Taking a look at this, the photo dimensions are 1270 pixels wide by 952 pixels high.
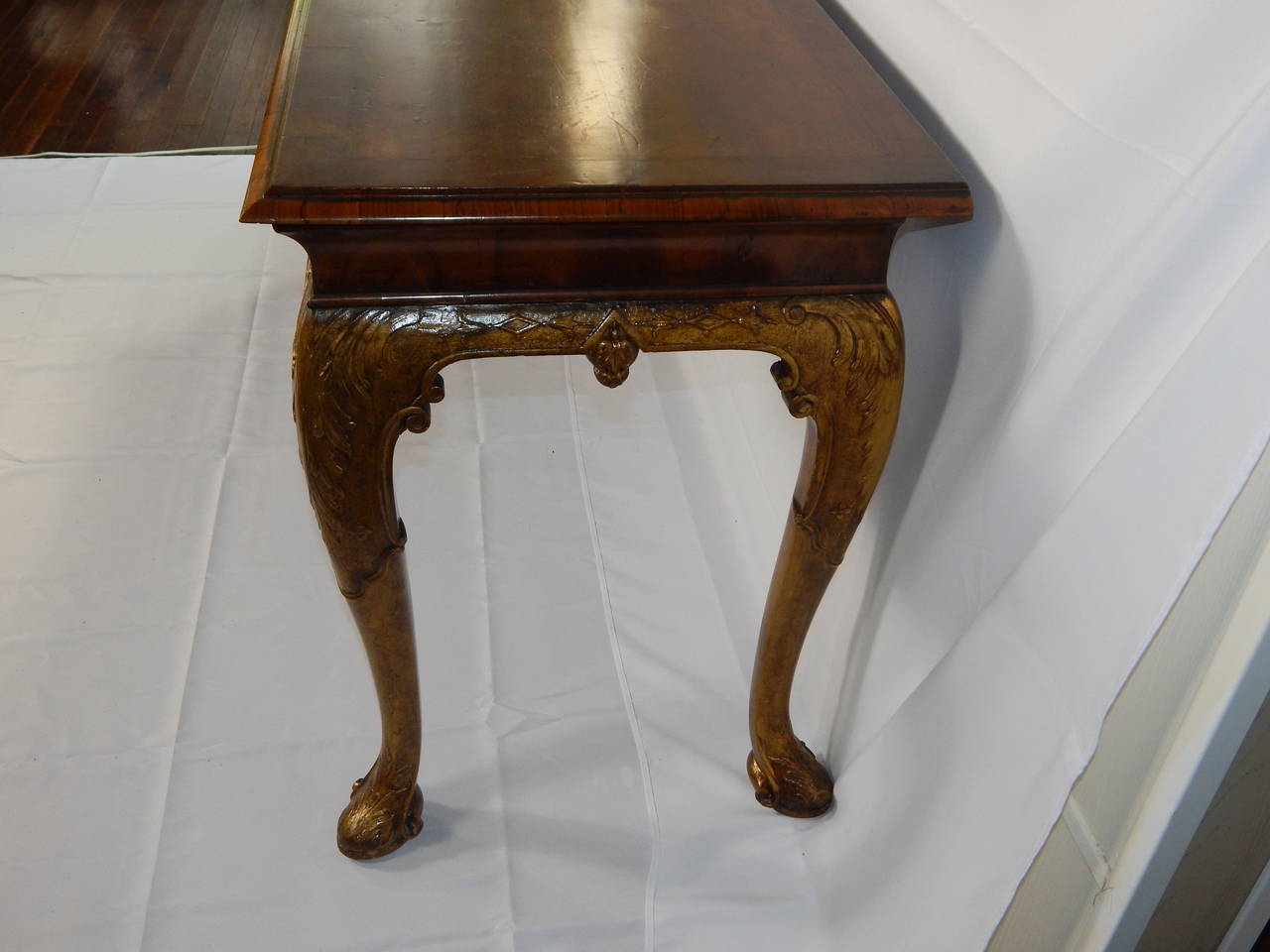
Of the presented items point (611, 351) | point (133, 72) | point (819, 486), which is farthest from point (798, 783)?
point (133, 72)

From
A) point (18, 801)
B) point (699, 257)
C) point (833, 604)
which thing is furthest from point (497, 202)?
point (18, 801)

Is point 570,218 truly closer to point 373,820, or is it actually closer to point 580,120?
point 580,120

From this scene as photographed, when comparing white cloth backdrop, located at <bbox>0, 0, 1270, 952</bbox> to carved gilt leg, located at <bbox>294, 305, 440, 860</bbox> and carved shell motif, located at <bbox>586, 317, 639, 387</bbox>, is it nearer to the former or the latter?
carved gilt leg, located at <bbox>294, 305, 440, 860</bbox>

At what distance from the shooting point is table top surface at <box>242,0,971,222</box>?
52 centimetres

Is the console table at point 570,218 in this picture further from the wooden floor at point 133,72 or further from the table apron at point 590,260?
the wooden floor at point 133,72

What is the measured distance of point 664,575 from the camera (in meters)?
1.08

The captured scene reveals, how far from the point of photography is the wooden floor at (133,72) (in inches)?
79.3

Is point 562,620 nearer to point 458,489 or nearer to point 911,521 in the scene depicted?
point 458,489

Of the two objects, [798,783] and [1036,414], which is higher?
[1036,414]

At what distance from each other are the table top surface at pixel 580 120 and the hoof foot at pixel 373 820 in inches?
18.7

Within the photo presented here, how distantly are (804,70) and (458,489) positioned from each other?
0.65 meters

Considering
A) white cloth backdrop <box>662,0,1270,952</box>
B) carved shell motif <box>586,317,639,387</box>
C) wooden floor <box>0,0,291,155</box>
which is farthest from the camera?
wooden floor <box>0,0,291,155</box>

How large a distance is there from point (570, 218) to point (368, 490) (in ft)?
0.66

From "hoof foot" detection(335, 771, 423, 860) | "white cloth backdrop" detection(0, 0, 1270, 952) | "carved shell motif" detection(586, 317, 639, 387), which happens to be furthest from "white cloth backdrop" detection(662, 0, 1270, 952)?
"hoof foot" detection(335, 771, 423, 860)
